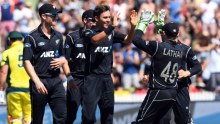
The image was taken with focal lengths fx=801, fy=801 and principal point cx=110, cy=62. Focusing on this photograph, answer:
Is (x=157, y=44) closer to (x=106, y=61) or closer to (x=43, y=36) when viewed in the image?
(x=106, y=61)

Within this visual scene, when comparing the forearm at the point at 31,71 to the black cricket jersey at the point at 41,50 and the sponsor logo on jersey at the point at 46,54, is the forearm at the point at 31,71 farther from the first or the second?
the sponsor logo on jersey at the point at 46,54

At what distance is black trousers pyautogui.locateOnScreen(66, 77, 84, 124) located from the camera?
1467cm

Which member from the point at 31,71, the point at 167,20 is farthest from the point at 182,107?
the point at 167,20

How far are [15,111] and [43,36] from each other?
2.69 m

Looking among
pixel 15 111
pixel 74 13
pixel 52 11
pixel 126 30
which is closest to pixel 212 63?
pixel 126 30

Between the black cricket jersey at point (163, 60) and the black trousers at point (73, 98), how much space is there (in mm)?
1503

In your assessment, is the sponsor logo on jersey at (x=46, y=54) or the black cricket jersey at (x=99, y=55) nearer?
the sponsor logo on jersey at (x=46, y=54)

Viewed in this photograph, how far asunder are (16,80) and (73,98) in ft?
5.18

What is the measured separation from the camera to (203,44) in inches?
917

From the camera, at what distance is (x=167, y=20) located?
23.2 meters

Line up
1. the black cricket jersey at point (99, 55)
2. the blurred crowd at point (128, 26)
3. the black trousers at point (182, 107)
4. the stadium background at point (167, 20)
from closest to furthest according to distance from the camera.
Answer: the black cricket jersey at point (99, 55), the black trousers at point (182, 107), the stadium background at point (167, 20), the blurred crowd at point (128, 26)

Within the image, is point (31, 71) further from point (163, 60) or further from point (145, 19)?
point (163, 60)

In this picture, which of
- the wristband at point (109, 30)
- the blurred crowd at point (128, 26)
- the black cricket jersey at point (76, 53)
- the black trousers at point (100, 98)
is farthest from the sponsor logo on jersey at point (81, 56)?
the blurred crowd at point (128, 26)

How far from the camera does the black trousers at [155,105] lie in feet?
44.8
